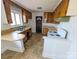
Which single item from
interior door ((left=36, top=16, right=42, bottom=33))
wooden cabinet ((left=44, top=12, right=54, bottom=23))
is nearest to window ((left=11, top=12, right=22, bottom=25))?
wooden cabinet ((left=44, top=12, right=54, bottom=23))

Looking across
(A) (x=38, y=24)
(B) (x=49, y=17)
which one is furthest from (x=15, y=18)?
(A) (x=38, y=24)


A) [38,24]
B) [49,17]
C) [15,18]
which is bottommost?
[38,24]

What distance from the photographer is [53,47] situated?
118 inches

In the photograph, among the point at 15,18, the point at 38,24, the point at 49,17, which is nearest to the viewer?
the point at 15,18

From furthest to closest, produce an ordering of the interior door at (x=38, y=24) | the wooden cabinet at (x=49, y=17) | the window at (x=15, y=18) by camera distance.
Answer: the interior door at (x=38, y=24) < the wooden cabinet at (x=49, y=17) < the window at (x=15, y=18)

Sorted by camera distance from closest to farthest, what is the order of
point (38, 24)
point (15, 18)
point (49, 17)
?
point (15, 18) < point (49, 17) < point (38, 24)

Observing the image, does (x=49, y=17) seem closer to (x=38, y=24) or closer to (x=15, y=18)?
(x=38, y=24)

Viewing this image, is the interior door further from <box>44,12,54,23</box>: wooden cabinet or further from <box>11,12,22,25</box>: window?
<box>11,12,22,25</box>: window

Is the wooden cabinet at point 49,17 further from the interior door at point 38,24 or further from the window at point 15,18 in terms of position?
the window at point 15,18

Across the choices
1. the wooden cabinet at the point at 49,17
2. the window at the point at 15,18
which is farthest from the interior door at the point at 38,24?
the window at the point at 15,18

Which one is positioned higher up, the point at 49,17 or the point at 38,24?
the point at 49,17

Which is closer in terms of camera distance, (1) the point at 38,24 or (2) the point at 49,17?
(2) the point at 49,17

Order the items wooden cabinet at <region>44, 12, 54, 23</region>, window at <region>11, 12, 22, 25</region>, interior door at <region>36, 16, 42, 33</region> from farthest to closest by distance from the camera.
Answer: interior door at <region>36, 16, 42, 33</region> < wooden cabinet at <region>44, 12, 54, 23</region> < window at <region>11, 12, 22, 25</region>

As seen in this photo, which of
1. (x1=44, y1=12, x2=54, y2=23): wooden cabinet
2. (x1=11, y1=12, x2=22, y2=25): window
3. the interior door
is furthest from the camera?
the interior door
